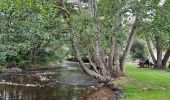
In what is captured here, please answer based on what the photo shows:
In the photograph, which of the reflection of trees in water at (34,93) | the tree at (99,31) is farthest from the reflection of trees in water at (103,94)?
the tree at (99,31)

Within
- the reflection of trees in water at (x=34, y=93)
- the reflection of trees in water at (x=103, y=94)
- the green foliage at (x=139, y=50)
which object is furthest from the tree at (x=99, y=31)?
the green foliage at (x=139, y=50)

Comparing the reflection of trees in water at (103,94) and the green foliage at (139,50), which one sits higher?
the green foliage at (139,50)

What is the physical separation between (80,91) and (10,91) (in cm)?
434

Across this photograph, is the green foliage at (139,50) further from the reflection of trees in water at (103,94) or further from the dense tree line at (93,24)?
the reflection of trees in water at (103,94)

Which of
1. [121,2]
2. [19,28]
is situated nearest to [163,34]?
[121,2]

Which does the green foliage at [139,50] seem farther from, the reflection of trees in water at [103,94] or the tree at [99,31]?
the reflection of trees in water at [103,94]

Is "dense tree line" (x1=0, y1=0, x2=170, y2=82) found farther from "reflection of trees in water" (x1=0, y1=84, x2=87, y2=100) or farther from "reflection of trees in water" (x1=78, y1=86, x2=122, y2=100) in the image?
"reflection of trees in water" (x1=0, y1=84, x2=87, y2=100)

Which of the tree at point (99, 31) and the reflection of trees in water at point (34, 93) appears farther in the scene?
the tree at point (99, 31)

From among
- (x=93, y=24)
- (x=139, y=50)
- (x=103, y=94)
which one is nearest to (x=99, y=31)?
(x=93, y=24)

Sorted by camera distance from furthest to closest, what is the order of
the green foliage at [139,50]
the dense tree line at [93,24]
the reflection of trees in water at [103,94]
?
1. the green foliage at [139,50]
2. the dense tree line at [93,24]
3. the reflection of trees in water at [103,94]

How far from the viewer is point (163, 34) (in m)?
22.2

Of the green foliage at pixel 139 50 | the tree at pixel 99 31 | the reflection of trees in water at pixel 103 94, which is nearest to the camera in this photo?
the reflection of trees in water at pixel 103 94

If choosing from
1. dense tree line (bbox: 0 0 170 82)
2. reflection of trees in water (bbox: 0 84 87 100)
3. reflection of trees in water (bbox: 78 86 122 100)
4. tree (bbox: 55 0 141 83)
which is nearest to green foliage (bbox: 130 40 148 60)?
dense tree line (bbox: 0 0 170 82)

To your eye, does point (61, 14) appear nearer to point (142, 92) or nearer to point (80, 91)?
point (80, 91)
